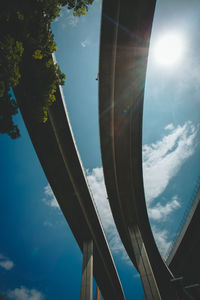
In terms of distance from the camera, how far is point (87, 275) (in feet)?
37.3

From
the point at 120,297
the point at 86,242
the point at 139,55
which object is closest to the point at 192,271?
the point at 120,297

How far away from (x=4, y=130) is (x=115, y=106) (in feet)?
22.4

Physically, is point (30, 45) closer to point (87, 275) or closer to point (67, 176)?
point (67, 176)

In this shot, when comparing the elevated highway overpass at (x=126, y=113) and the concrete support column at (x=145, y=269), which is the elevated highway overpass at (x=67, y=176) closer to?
the elevated highway overpass at (x=126, y=113)

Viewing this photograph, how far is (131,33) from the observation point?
25.2 ft

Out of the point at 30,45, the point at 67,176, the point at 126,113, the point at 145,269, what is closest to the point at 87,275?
the point at 145,269

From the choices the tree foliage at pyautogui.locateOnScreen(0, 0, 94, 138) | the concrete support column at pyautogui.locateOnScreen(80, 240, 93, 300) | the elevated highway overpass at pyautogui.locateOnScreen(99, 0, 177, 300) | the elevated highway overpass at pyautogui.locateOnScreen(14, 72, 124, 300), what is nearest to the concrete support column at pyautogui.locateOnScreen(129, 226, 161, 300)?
the elevated highway overpass at pyautogui.locateOnScreen(99, 0, 177, 300)

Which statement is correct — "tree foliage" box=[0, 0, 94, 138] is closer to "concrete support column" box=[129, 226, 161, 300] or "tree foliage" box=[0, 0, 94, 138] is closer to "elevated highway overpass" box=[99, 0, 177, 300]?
"elevated highway overpass" box=[99, 0, 177, 300]

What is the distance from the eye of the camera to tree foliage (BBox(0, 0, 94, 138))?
12.9ft

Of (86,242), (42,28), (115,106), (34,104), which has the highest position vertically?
(115,106)

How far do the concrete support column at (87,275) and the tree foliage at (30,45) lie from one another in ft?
40.5

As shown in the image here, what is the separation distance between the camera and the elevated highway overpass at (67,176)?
8.98 metres

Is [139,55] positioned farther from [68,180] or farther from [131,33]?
[68,180]

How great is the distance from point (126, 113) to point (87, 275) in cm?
1296
